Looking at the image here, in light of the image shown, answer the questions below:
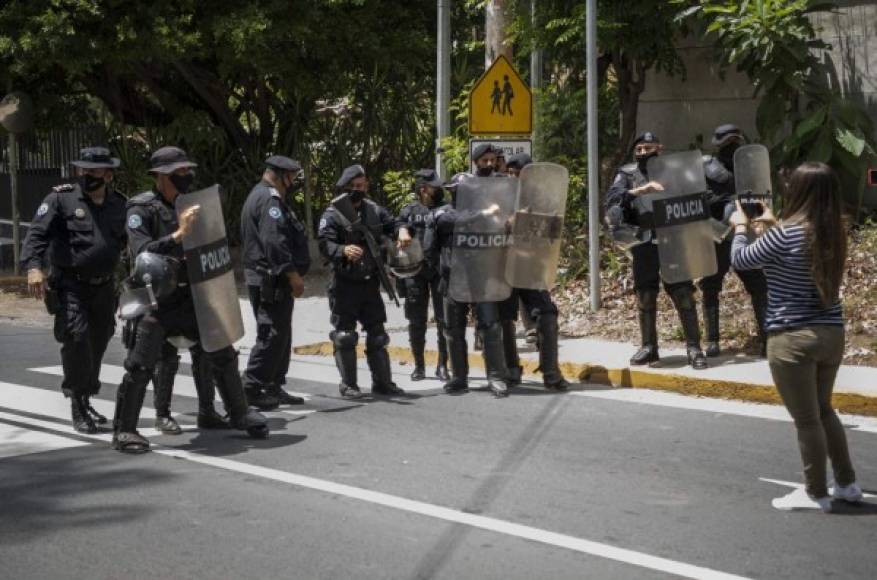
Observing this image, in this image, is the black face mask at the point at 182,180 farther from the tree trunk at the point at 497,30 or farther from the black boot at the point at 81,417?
the tree trunk at the point at 497,30

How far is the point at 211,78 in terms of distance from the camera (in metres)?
19.3

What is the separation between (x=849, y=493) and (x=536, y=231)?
14.1 feet

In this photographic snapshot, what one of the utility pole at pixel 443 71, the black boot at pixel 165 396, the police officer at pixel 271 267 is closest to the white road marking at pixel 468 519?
the black boot at pixel 165 396

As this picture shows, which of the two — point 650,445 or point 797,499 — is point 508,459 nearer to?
point 650,445

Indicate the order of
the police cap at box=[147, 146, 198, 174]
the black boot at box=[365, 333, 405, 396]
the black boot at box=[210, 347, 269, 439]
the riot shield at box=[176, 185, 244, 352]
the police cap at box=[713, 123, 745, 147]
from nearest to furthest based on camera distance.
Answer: the riot shield at box=[176, 185, 244, 352], the police cap at box=[147, 146, 198, 174], the black boot at box=[210, 347, 269, 439], the black boot at box=[365, 333, 405, 396], the police cap at box=[713, 123, 745, 147]

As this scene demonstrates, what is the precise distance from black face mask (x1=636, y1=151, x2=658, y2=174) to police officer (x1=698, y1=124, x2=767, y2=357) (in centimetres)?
58

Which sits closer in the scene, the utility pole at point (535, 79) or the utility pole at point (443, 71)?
the utility pole at point (443, 71)

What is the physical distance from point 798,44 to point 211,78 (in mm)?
9088

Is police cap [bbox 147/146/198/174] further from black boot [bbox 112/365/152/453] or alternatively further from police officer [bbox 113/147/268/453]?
black boot [bbox 112/365/152/453]

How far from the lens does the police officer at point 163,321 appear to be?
8.16 m

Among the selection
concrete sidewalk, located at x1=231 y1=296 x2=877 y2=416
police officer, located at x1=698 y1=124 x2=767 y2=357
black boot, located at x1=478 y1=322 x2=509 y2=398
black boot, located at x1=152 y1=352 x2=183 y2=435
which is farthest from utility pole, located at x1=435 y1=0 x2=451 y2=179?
black boot, located at x1=152 y1=352 x2=183 y2=435

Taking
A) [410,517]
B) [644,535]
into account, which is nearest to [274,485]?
[410,517]

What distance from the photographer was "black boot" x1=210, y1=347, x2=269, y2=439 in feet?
28.0

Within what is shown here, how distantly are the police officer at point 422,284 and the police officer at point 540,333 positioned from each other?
571 mm
